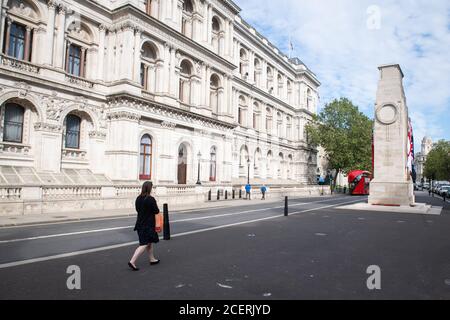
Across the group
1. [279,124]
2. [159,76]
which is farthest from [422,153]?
[159,76]

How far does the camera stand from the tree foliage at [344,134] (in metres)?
53.0

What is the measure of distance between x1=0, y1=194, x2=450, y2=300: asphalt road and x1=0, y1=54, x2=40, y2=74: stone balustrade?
1194cm

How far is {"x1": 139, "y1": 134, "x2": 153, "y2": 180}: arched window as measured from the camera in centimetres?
2564

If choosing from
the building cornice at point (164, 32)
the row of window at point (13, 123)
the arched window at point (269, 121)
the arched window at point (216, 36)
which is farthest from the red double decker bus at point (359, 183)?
the row of window at point (13, 123)

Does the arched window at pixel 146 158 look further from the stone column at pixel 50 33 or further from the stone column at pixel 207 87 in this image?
the stone column at pixel 50 33

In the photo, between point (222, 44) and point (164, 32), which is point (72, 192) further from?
point (222, 44)

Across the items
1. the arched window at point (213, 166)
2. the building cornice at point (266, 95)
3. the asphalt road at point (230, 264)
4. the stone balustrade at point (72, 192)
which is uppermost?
the building cornice at point (266, 95)

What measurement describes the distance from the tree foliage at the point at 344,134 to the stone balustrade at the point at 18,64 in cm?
4492

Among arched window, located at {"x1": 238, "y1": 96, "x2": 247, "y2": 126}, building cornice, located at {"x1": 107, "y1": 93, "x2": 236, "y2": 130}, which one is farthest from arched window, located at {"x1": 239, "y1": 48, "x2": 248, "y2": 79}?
building cornice, located at {"x1": 107, "y1": 93, "x2": 236, "y2": 130}

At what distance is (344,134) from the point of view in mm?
53344

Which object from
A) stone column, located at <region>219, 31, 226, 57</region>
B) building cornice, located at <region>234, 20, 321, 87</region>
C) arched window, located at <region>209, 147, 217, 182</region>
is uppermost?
building cornice, located at <region>234, 20, 321, 87</region>

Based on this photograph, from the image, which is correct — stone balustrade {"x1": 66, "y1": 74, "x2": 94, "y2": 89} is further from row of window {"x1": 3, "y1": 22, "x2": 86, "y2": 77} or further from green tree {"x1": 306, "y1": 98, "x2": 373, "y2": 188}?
green tree {"x1": 306, "y1": 98, "x2": 373, "y2": 188}

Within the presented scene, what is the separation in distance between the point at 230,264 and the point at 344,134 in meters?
51.0
